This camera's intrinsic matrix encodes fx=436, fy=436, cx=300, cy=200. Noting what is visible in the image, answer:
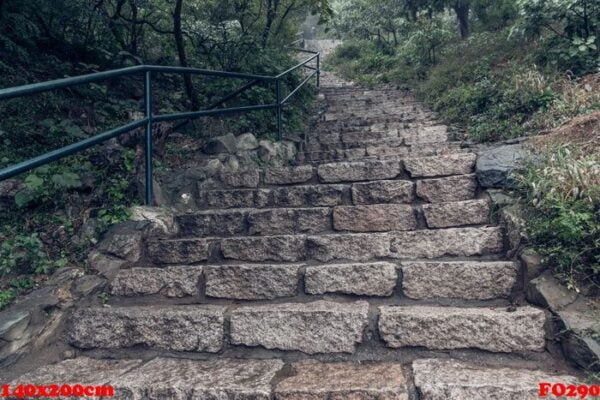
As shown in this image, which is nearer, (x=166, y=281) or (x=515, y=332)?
(x=515, y=332)

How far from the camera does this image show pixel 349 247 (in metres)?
2.26

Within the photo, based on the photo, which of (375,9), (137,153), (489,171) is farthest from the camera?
(375,9)

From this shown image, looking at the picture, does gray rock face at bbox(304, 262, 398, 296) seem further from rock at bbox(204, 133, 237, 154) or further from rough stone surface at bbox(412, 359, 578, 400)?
rock at bbox(204, 133, 237, 154)

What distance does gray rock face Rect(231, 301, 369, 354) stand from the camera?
5.71 ft

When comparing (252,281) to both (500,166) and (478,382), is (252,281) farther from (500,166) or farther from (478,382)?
(500,166)

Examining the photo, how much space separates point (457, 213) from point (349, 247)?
26.2 inches

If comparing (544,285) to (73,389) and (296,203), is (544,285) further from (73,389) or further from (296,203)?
(73,389)

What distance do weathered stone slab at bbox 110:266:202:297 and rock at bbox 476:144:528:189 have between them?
5.67 ft

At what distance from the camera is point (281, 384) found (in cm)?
152

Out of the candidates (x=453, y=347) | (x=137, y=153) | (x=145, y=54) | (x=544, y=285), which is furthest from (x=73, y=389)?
(x=145, y=54)

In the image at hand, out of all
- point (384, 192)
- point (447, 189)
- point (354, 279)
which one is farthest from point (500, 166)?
point (354, 279)

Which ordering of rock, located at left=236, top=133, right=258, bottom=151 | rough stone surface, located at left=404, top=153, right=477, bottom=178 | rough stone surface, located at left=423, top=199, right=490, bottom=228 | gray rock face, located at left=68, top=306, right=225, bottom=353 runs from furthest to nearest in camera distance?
1. rock, located at left=236, top=133, right=258, bottom=151
2. rough stone surface, located at left=404, top=153, right=477, bottom=178
3. rough stone surface, located at left=423, top=199, right=490, bottom=228
4. gray rock face, located at left=68, top=306, right=225, bottom=353

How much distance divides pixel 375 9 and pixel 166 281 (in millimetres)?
12802

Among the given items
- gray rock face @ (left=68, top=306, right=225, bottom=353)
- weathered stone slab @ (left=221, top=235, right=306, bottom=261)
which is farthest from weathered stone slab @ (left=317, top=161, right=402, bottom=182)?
gray rock face @ (left=68, top=306, right=225, bottom=353)
